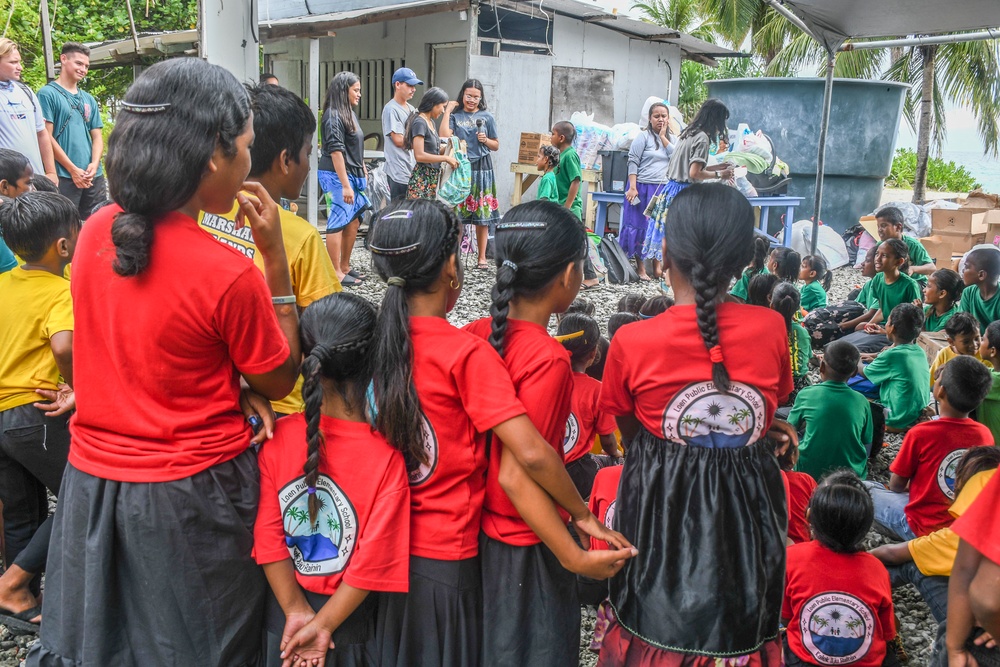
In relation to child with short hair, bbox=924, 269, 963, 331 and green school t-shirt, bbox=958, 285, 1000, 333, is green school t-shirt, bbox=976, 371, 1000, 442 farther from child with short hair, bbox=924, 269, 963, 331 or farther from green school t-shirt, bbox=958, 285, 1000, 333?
child with short hair, bbox=924, 269, 963, 331

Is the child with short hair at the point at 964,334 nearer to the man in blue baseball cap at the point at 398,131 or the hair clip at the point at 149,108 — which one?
the hair clip at the point at 149,108

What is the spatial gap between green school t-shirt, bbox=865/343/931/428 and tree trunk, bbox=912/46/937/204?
42.1 ft

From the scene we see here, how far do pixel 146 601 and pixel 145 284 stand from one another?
0.69 meters

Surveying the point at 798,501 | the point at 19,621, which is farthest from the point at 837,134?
the point at 19,621

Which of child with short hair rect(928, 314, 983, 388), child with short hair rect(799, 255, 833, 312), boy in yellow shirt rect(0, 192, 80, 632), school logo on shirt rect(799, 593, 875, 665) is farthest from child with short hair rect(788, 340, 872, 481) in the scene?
boy in yellow shirt rect(0, 192, 80, 632)

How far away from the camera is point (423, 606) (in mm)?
1979

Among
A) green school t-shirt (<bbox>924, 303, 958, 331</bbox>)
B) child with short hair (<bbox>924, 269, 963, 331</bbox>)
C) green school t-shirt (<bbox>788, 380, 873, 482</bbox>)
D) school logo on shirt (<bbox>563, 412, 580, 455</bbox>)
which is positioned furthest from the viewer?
green school t-shirt (<bbox>924, 303, 958, 331</bbox>)

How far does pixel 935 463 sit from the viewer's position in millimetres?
3467

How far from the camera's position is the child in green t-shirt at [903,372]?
190 inches

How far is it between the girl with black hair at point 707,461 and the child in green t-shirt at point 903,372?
316 cm

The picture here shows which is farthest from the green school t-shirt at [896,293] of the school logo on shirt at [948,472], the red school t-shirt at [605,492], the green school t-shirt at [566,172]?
the red school t-shirt at [605,492]

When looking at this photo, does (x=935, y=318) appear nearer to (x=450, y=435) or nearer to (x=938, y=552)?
(x=938, y=552)

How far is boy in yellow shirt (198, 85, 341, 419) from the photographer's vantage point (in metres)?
2.26

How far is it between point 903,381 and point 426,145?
506 centimetres
